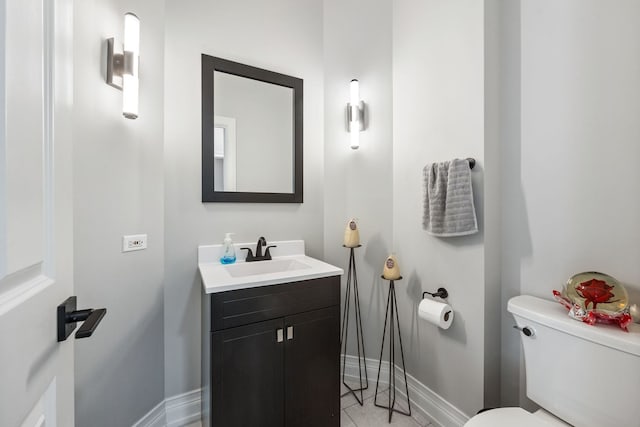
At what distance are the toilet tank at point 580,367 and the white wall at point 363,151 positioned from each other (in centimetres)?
89

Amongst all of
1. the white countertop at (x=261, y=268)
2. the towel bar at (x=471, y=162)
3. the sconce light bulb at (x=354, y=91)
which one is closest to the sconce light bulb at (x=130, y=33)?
the white countertop at (x=261, y=268)

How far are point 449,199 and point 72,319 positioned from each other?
4.64 ft

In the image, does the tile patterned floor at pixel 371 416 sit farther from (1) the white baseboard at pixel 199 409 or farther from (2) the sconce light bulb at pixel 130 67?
(2) the sconce light bulb at pixel 130 67

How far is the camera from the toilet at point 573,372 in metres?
0.83

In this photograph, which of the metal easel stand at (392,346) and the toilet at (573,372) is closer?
the toilet at (573,372)

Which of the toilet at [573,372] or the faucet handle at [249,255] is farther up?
the faucet handle at [249,255]

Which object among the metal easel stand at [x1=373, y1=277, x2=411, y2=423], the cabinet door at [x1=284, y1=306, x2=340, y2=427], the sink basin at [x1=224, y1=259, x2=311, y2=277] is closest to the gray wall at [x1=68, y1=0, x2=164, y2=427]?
the sink basin at [x1=224, y1=259, x2=311, y2=277]

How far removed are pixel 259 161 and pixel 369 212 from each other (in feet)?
2.78

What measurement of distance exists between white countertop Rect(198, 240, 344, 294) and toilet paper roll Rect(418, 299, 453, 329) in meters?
0.49

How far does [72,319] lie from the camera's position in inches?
21.3

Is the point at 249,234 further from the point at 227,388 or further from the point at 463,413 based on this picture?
the point at 463,413

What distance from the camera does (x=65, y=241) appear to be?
573 millimetres

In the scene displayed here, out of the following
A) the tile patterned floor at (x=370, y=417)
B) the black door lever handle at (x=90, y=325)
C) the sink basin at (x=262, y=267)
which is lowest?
the tile patterned floor at (x=370, y=417)

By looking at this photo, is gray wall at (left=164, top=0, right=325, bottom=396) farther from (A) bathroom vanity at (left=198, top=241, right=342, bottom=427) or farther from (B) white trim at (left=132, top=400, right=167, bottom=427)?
(A) bathroom vanity at (left=198, top=241, right=342, bottom=427)
